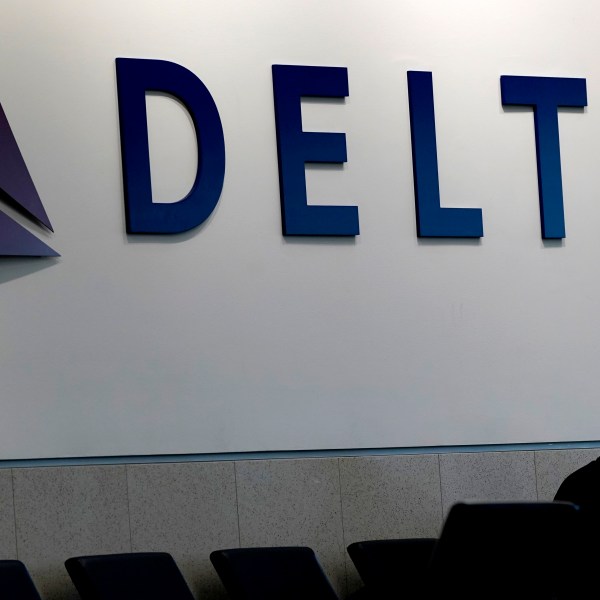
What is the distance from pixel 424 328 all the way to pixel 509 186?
36.4 inches

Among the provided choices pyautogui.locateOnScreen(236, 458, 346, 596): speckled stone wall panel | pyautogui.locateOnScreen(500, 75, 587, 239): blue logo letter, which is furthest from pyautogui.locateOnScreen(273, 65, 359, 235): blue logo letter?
pyautogui.locateOnScreen(236, 458, 346, 596): speckled stone wall panel

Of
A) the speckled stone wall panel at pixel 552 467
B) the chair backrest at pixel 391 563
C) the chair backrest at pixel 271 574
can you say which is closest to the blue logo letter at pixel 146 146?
the chair backrest at pixel 271 574

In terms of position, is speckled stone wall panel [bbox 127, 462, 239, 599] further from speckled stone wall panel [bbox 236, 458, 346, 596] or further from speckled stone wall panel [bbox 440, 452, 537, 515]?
speckled stone wall panel [bbox 440, 452, 537, 515]

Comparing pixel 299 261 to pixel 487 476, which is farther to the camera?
pixel 487 476

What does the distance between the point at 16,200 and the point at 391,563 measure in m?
2.38

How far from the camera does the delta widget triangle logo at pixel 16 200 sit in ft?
16.0

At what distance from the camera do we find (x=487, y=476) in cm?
553

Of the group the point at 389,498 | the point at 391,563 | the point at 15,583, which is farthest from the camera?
the point at 389,498

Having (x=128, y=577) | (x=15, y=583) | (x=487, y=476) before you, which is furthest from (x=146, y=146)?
(x=487, y=476)

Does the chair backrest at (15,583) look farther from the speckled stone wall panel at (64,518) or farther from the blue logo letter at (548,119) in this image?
the blue logo letter at (548,119)

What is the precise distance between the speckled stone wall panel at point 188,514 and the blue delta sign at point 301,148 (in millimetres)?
1159

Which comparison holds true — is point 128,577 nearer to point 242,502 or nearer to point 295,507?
point 242,502

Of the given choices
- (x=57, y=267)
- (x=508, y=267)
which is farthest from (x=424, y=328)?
(x=57, y=267)

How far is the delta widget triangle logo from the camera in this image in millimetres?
4871
